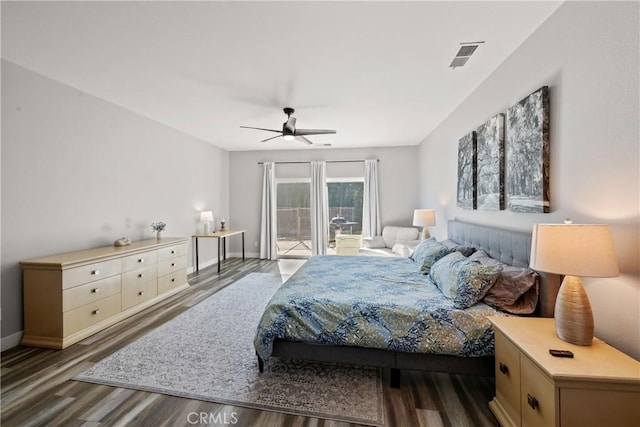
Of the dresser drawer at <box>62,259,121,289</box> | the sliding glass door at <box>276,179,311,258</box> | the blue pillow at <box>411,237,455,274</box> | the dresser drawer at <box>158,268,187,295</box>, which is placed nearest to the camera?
the dresser drawer at <box>62,259,121,289</box>

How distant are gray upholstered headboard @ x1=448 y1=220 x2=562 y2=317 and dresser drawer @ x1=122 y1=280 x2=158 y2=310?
4.05m

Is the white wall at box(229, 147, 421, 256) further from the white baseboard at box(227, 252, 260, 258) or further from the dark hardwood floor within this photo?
the dark hardwood floor

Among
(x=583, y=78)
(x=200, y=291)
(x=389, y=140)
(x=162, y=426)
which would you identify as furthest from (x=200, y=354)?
(x=389, y=140)

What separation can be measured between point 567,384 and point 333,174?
5.72m

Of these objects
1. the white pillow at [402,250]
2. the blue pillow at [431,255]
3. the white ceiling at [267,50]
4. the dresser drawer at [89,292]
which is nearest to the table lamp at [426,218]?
the white pillow at [402,250]

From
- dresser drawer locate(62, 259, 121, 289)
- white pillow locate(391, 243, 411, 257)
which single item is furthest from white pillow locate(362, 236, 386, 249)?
dresser drawer locate(62, 259, 121, 289)

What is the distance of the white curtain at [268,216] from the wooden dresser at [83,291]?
10.0ft

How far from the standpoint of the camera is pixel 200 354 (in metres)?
2.47

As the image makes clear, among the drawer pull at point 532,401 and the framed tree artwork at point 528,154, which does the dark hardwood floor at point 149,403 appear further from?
the framed tree artwork at point 528,154

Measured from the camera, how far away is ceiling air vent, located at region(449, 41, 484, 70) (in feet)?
7.68

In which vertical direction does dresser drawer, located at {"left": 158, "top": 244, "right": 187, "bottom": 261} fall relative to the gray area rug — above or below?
above

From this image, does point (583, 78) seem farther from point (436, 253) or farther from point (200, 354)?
point (200, 354)

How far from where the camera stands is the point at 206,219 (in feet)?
18.3

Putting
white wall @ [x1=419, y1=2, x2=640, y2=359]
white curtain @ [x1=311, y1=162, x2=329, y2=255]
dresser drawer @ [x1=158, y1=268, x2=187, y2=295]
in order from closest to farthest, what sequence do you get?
white wall @ [x1=419, y1=2, x2=640, y2=359], dresser drawer @ [x1=158, y1=268, x2=187, y2=295], white curtain @ [x1=311, y1=162, x2=329, y2=255]
